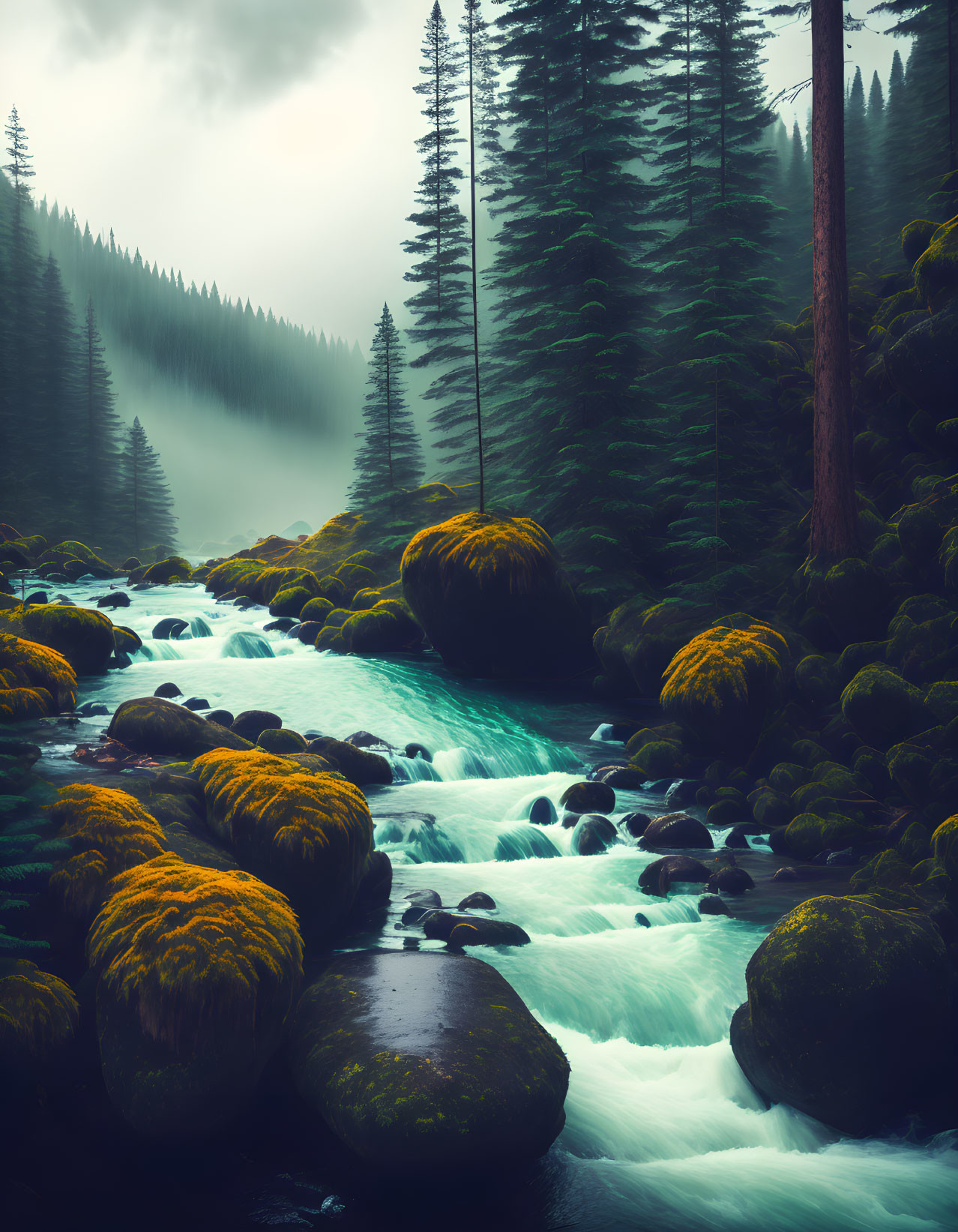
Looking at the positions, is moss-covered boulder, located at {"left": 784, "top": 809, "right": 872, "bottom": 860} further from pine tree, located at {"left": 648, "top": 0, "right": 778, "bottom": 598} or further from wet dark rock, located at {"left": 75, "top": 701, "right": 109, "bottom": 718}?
wet dark rock, located at {"left": 75, "top": 701, "right": 109, "bottom": 718}

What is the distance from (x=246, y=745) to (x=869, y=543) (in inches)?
404

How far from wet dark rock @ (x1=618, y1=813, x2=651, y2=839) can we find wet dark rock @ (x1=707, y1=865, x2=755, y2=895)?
1.62 m

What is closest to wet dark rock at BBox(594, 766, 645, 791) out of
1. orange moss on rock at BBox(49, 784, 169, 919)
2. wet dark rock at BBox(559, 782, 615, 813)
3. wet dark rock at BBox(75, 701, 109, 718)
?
wet dark rock at BBox(559, 782, 615, 813)

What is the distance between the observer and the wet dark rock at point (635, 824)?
408 inches

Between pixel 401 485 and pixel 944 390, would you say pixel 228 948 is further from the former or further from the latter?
pixel 401 485

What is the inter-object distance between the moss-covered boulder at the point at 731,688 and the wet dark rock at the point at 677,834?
2003 mm

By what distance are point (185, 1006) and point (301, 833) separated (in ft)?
6.72

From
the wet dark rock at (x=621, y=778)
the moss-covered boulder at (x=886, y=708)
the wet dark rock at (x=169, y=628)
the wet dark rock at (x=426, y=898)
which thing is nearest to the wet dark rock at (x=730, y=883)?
the moss-covered boulder at (x=886, y=708)

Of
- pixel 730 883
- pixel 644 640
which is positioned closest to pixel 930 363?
pixel 644 640

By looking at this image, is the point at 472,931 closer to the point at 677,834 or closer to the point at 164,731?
the point at 677,834

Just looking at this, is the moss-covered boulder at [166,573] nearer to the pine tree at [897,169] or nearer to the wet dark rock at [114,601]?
the wet dark rock at [114,601]

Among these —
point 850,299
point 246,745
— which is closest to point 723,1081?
point 246,745

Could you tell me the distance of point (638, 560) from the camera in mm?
19734

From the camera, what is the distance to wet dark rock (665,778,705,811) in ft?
38.1
